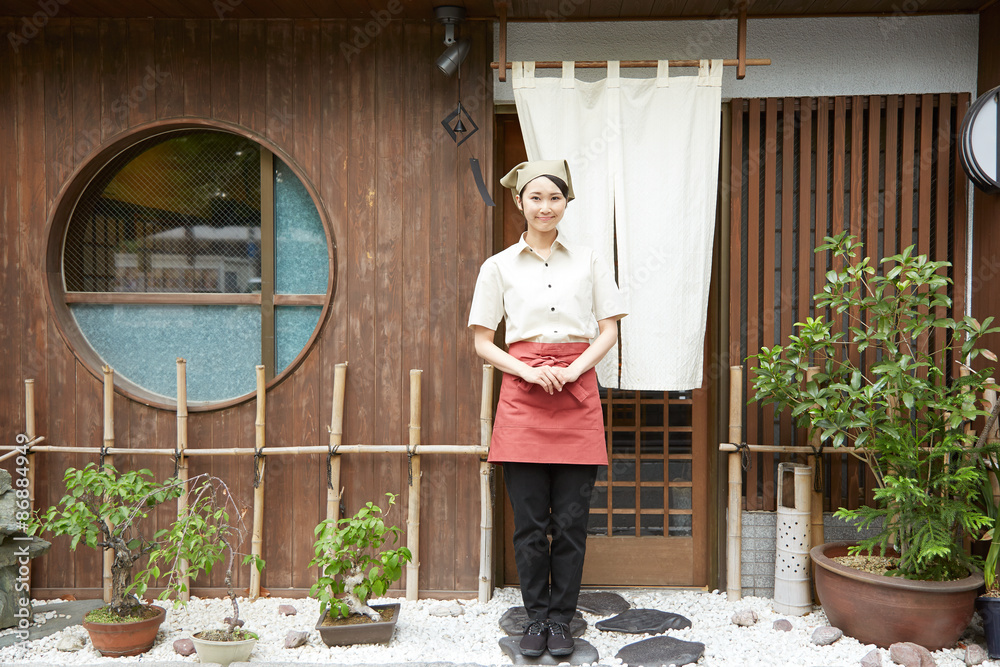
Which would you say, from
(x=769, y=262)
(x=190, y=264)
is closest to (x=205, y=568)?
(x=190, y=264)

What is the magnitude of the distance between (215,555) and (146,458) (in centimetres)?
93

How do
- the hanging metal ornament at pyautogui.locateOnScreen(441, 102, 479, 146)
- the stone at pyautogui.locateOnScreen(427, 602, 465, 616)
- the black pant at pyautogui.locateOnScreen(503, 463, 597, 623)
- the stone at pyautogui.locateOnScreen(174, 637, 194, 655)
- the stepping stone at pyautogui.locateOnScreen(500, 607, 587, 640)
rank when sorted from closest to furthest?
the black pant at pyautogui.locateOnScreen(503, 463, 597, 623), the stone at pyautogui.locateOnScreen(174, 637, 194, 655), the stepping stone at pyautogui.locateOnScreen(500, 607, 587, 640), the stone at pyautogui.locateOnScreen(427, 602, 465, 616), the hanging metal ornament at pyautogui.locateOnScreen(441, 102, 479, 146)

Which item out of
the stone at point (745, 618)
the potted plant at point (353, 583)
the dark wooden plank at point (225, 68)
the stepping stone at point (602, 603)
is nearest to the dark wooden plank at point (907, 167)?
the stone at point (745, 618)

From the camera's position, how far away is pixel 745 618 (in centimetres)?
342

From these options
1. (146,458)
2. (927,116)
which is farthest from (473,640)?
(927,116)

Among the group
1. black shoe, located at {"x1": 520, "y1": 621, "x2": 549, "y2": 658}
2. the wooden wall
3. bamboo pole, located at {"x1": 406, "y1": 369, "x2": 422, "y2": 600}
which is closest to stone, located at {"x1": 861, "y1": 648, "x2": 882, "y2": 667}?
black shoe, located at {"x1": 520, "y1": 621, "x2": 549, "y2": 658}

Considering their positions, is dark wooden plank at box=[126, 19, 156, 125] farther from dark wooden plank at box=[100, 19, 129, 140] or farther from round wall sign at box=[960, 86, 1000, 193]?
round wall sign at box=[960, 86, 1000, 193]

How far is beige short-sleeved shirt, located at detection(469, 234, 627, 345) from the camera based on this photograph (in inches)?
119

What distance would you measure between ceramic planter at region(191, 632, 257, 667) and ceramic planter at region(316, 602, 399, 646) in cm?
32

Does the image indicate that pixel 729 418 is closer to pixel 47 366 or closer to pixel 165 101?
pixel 165 101

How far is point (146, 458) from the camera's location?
381 cm

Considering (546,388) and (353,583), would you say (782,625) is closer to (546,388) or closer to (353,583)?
(546,388)

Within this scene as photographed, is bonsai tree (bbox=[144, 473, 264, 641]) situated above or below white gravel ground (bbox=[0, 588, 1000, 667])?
above

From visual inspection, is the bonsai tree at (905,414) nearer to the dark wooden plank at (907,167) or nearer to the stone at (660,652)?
the dark wooden plank at (907,167)
